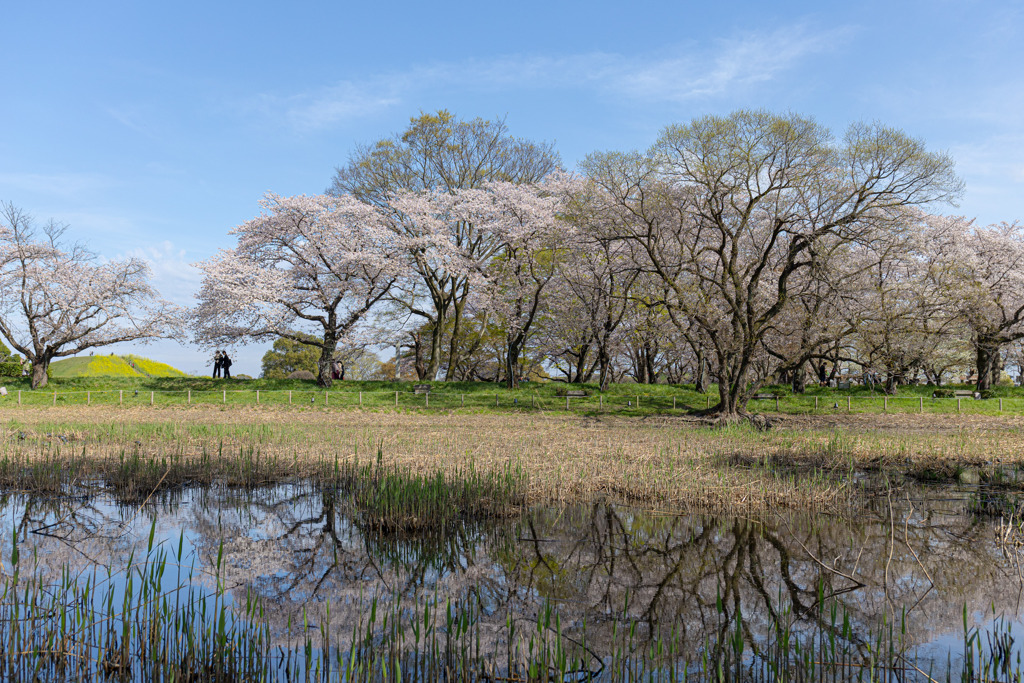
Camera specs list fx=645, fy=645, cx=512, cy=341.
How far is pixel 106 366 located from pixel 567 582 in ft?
186

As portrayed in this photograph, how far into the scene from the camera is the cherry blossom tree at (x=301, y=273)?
37.5 m

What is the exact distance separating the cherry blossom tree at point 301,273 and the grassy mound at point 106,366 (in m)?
17.8

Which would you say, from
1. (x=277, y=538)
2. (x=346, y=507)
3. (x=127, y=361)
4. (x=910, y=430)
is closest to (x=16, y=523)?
(x=277, y=538)

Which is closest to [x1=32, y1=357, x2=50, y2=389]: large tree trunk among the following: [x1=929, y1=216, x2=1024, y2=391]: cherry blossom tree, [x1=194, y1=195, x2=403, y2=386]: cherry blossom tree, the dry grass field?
[x1=194, y1=195, x2=403, y2=386]: cherry blossom tree

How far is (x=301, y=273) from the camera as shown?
38.8 metres

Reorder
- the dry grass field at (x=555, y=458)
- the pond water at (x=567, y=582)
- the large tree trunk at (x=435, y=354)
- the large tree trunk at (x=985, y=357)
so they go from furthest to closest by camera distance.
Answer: the large tree trunk at (x=435, y=354), the large tree trunk at (x=985, y=357), the dry grass field at (x=555, y=458), the pond water at (x=567, y=582)

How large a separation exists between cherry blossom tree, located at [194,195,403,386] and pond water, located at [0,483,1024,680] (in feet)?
92.7

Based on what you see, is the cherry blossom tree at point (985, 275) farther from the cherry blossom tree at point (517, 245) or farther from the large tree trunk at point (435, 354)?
the large tree trunk at point (435, 354)

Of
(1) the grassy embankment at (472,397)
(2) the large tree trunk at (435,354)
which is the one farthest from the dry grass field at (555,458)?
(2) the large tree trunk at (435,354)

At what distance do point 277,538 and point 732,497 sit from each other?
22.3 ft

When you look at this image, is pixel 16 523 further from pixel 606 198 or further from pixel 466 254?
pixel 466 254

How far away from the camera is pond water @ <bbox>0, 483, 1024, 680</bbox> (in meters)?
4.91

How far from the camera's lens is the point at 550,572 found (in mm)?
7121

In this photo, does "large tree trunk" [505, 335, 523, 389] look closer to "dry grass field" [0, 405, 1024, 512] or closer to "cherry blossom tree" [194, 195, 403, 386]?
"cherry blossom tree" [194, 195, 403, 386]
